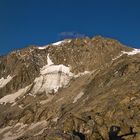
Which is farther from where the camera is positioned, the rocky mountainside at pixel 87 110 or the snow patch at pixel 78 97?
the snow patch at pixel 78 97

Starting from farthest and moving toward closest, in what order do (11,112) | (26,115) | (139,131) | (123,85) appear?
(11,112)
(26,115)
(123,85)
(139,131)

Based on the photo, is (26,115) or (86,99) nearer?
(86,99)

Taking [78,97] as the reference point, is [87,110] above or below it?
below

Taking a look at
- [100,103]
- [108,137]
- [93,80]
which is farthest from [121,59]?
[108,137]

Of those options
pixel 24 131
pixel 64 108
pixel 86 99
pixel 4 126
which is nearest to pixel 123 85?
pixel 86 99

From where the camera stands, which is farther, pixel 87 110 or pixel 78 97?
pixel 78 97

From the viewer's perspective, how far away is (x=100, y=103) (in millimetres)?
146125

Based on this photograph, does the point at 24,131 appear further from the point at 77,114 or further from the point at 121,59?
the point at 121,59

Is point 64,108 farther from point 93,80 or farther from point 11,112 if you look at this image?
point 11,112

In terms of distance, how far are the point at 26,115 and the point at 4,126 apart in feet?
34.7

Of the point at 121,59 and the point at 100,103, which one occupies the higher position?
the point at 121,59

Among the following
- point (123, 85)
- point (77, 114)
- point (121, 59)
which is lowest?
point (77, 114)

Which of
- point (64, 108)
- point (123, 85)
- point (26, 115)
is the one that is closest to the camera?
point (123, 85)

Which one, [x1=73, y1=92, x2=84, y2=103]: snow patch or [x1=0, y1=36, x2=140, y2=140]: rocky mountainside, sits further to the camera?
[x1=73, y1=92, x2=84, y2=103]: snow patch
